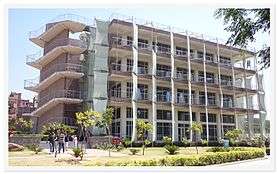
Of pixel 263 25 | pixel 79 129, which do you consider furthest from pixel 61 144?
pixel 263 25

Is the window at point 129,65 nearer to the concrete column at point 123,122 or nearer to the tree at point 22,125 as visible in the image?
the concrete column at point 123,122

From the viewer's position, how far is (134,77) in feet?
74.4

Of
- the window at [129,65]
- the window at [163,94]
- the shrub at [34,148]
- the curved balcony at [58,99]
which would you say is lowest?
the shrub at [34,148]

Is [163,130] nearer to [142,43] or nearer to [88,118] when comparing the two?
[142,43]

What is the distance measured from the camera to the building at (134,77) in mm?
21969

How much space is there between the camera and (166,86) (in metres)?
24.7

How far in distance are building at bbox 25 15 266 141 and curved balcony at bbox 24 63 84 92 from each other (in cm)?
6

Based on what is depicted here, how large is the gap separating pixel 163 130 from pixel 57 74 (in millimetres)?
7426

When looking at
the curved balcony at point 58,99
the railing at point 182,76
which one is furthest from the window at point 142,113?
the curved balcony at point 58,99

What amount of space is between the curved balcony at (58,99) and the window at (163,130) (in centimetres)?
529

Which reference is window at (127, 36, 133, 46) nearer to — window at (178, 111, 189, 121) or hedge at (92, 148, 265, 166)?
window at (178, 111, 189, 121)

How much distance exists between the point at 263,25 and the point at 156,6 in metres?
3.14

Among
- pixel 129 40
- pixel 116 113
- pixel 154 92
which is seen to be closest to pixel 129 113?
pixel 116 113
